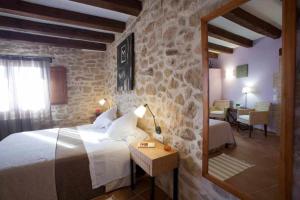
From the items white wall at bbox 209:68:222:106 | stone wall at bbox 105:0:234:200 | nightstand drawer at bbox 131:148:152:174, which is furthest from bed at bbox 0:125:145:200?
white wall at bbox 209:68:222:106

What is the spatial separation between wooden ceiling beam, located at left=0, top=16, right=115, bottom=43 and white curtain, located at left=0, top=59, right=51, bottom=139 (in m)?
1.12

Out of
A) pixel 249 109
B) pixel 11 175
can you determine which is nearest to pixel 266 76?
pixel 249 109

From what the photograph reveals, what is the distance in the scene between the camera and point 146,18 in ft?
7.70

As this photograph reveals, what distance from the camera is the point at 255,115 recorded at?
113 cm

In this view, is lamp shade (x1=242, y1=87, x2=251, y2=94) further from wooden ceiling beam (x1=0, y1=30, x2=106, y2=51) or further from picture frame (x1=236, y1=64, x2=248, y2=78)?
wooden ceiling beam (x1=0, y1=30, x2=106, y2=51)

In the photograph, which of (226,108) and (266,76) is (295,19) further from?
(226,108)

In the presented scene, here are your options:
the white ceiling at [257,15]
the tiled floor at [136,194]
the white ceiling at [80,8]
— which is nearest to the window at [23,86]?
the white ceiling at [80,8]

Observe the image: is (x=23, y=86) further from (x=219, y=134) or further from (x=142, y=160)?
(x=219, y=134)

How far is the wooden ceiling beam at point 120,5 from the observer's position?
2.15m

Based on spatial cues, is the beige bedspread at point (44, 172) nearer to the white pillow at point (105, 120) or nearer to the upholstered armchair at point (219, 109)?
the white pillow at point (105, 120)

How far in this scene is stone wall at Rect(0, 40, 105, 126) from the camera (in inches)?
168

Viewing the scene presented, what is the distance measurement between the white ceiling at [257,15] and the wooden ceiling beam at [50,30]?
9.57 feet

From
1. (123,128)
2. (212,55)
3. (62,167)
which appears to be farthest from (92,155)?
(212,55)

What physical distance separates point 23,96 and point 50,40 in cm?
A: 151
